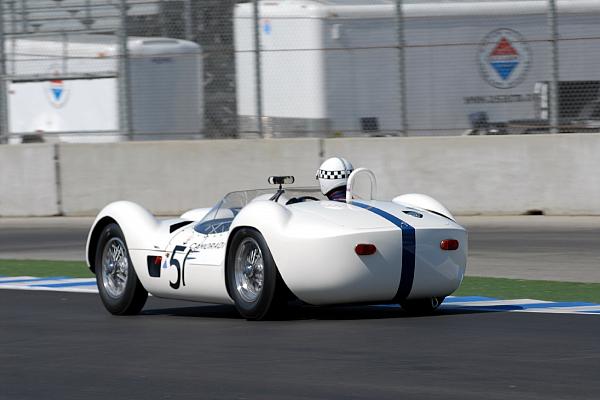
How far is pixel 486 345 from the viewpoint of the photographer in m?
7.98

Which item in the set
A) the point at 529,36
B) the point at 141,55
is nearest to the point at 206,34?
the point at 141,55

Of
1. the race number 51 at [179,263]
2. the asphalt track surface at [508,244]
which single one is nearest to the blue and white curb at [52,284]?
the asphalt track surface at [508,244]

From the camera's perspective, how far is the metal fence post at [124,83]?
2177cm

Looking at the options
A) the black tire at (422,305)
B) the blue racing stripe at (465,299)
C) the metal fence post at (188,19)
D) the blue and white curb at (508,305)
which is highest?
the metal fence post at (188,19)

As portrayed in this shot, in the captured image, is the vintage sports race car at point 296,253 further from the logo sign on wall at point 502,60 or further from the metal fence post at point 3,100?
the metal fence post at point 3,100

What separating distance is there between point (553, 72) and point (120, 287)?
401 inches

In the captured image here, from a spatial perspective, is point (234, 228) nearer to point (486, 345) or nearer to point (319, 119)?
point (486, 345)

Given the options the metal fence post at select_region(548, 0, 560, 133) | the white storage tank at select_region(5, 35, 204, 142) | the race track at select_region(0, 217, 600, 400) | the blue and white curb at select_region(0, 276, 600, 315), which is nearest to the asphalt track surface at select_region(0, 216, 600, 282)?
the metal fence post at select_region(548, 0, 560, 133)

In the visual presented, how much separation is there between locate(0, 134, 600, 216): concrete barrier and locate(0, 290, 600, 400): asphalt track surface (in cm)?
891

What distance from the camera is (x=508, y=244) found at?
1608 cm

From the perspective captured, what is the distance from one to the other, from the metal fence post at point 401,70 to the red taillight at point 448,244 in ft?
34.6

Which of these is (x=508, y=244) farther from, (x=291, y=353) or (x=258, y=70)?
(x=291, y=353)

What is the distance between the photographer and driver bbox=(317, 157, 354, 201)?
398 inches

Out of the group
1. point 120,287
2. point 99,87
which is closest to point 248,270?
point 120,287
